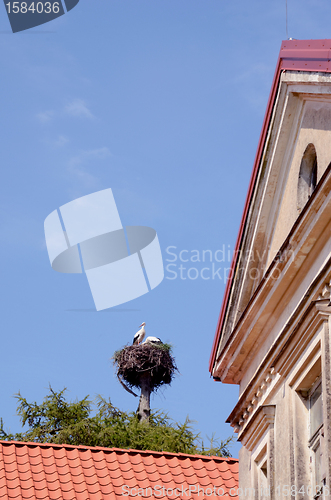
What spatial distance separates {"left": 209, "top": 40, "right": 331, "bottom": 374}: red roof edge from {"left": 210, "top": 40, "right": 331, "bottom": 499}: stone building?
14mm

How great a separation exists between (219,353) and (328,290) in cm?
285

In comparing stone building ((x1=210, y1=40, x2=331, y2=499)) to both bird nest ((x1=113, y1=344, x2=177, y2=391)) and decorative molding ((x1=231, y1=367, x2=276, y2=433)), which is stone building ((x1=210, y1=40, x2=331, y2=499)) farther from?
bird nest ((x1=113, y1=344, x2=177, y2=391))

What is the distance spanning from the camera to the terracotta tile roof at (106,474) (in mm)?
10305

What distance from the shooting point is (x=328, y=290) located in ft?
23.6

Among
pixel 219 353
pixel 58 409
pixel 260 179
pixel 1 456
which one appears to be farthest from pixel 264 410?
pixel 58 409

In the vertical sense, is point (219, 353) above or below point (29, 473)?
above

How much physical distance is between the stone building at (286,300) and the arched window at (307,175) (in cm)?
1

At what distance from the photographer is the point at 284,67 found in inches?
351

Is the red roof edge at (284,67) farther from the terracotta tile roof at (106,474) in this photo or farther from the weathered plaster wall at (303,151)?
the terracotta tile roof at (106,474)

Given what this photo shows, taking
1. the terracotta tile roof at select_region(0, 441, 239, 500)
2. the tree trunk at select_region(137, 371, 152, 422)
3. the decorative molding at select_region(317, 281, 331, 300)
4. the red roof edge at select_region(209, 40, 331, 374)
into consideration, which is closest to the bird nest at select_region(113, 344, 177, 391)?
the tree trunk at select_region(137, 371, 152, 422)

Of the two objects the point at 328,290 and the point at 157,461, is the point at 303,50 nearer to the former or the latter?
the point at 328,290

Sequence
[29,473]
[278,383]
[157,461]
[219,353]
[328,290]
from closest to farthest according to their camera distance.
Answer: [328,290], [278,383], [219,353], [29,473], [157,461]

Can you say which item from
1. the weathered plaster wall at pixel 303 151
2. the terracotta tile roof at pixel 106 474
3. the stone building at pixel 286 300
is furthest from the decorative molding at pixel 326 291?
the terracotta tile roof at pixel 106 474

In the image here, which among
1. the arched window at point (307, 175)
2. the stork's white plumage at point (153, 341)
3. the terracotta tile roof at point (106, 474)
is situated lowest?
the terracotta tile roof at point (106, 474)
